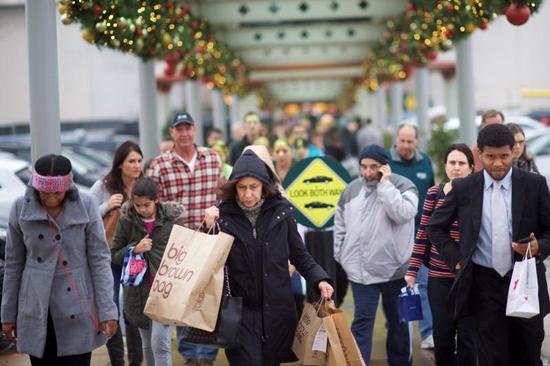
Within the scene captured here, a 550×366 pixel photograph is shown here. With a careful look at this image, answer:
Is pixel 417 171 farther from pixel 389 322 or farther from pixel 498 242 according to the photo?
pixel 498 242

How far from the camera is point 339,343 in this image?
246 inches

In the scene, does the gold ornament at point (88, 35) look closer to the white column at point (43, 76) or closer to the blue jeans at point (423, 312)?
the white column at point (43, 76)

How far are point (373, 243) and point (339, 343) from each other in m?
2.15

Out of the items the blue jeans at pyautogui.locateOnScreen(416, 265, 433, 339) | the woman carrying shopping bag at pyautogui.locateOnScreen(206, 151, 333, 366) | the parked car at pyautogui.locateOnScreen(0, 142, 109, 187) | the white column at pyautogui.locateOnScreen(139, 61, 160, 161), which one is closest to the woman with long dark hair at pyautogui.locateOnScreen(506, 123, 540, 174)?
the blue jeans at pyautogui.locateOnScreen(416, 265, 433, 339)

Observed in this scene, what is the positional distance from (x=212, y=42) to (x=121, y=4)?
34.7 feet

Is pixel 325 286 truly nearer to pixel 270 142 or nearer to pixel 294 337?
pixel 294 337

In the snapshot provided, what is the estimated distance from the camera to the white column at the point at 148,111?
1677 cm

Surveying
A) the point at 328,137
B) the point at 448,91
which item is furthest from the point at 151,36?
the point at 448,91

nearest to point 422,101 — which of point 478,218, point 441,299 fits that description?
point 441,299

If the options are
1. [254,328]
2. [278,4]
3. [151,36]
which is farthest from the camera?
[278,4]

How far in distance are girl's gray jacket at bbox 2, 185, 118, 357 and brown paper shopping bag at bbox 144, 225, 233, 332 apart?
1.35 feet

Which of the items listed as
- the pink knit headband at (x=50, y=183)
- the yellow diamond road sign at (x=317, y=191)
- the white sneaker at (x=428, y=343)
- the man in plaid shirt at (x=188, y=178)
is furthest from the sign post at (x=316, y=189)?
the pink knit headband at (x=50, y=183)

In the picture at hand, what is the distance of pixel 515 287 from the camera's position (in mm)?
6039

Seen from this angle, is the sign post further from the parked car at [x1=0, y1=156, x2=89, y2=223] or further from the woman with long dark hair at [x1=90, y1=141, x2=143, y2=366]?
the parked car at [x1=0, y1=156, x2=89, y2=223]
